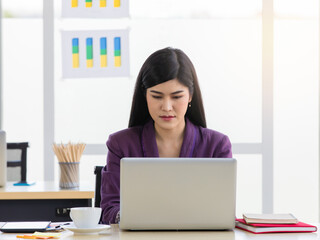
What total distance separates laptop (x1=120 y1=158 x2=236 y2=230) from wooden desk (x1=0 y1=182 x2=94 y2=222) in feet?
4.45

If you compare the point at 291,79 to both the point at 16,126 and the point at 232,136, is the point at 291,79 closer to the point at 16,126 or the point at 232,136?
the point at 232,136

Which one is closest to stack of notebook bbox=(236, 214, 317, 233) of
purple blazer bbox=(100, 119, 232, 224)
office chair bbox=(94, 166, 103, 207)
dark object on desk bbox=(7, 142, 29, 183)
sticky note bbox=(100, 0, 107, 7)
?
purple blazer bbox=(100, 119, 232, 224)

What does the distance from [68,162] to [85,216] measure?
1.44 meters

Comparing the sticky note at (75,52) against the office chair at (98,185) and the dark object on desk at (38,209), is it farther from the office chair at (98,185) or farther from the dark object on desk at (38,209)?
the office chair at (98,185)

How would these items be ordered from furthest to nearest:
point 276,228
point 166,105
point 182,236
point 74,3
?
point 74,3
point 166,105
point 276,228
point 182,236

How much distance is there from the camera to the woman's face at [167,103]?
250 centimetres

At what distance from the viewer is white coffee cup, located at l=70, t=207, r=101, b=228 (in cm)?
192

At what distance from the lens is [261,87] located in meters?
4.57

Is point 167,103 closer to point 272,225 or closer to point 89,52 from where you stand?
point 272,225

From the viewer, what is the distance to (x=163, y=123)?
2516mm

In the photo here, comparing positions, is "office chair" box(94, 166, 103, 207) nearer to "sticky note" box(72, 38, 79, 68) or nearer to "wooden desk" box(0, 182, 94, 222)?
"wooden desk" box(0, 182, 94, 222)

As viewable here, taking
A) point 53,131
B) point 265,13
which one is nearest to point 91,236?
point 53,131

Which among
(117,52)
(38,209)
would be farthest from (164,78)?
(117,52)

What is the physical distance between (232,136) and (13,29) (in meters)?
1.83
